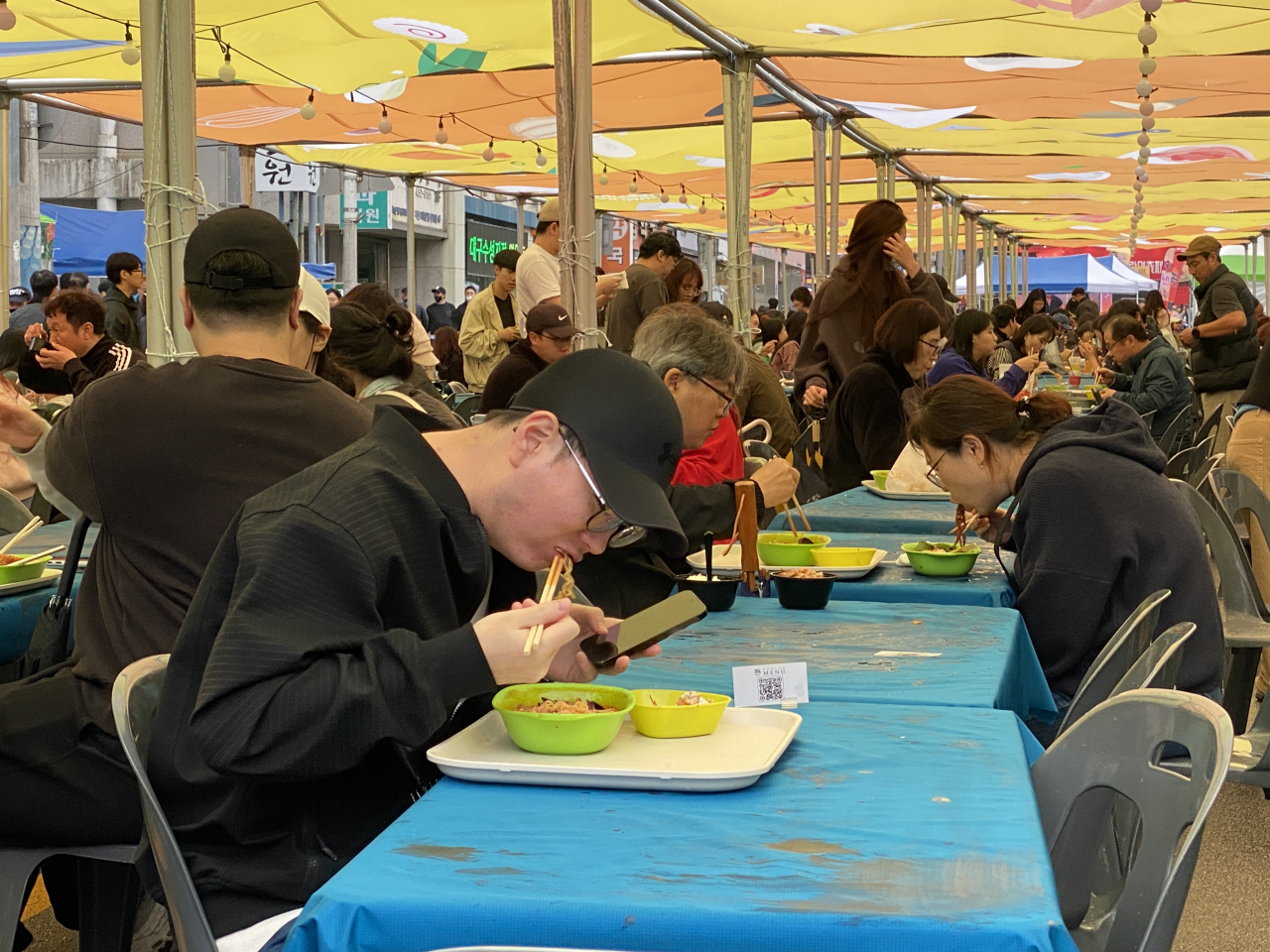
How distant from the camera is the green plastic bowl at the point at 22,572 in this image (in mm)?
3025

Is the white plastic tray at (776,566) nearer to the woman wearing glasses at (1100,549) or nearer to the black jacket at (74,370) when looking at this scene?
the woman wearing glasses at (1100,549)

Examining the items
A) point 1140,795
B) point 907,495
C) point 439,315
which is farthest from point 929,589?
point 439,315

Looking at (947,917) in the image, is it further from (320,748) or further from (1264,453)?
(1264,453)

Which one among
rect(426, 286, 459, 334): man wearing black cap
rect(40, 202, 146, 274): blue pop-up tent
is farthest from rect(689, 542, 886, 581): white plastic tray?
rect(426, 286, 459, 334): man wearing black cap

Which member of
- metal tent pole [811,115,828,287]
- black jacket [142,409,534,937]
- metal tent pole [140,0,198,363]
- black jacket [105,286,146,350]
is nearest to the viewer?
black jacket [142,409,534,937]

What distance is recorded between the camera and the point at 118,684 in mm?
1719

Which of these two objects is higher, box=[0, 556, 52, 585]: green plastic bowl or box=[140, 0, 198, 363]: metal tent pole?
box=[140, 0, 198, 363]: metal tent pole

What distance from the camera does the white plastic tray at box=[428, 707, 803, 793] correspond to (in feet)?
5.21

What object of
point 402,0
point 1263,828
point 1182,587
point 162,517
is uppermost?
point 402,0

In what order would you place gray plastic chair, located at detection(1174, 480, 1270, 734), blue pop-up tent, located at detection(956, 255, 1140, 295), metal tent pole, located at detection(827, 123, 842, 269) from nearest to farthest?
1. gray plastic chair, located at detection(1174, 480, 1270, 734)
2. metal tent pole, located at detection(827, 123, 842, 269)
3. blue pop-up tent, located at detection(956, 255, 1140, 295)

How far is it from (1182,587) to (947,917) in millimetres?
1853

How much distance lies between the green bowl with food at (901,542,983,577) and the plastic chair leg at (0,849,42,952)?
80.6 inches

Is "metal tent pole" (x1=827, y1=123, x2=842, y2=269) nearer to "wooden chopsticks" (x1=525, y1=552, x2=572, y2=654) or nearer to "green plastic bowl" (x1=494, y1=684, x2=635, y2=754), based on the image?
"wooden chopsticks" (x1=525, y1=552, x2=572, y2=654)

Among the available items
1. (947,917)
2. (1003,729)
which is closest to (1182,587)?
(1003,729)
